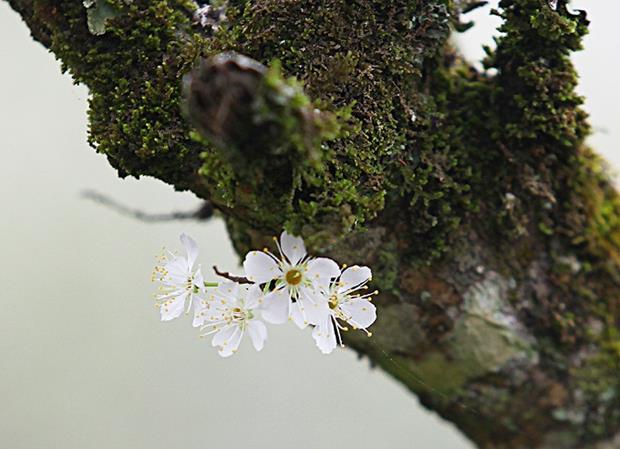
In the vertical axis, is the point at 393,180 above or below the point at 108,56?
below

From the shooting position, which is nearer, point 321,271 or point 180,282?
point 321,271

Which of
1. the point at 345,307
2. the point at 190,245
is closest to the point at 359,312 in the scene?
the point at 345,307

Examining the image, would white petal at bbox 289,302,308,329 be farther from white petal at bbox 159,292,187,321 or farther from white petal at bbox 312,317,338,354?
white petal at bbox 159,292,187,321

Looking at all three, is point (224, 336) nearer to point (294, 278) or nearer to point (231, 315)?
point (231, 315)

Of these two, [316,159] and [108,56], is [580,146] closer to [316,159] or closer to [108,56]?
[316,159]

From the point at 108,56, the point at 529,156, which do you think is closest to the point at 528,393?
the point at 529,156

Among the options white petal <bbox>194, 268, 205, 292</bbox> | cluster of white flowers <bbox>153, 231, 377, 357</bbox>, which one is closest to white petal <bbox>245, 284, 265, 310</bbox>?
cluster of white flowers <bbox>153, 231, 377, 357</bbox>
